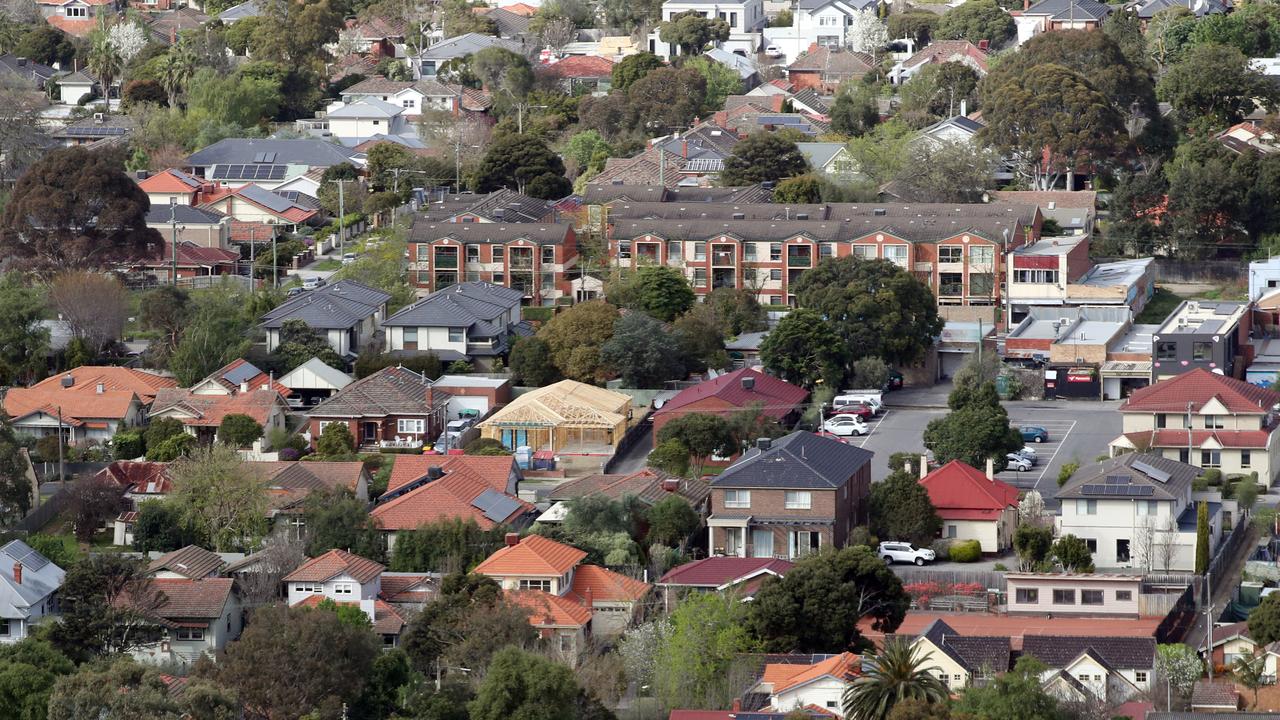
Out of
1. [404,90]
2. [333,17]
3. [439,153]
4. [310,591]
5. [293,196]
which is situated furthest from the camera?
[333,17]

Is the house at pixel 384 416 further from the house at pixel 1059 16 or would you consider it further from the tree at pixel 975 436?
the house at pixel 1059 16

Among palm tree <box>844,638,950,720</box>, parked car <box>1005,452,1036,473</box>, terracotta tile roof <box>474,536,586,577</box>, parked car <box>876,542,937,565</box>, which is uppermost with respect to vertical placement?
palm tree <box>844,638,950,720</box>

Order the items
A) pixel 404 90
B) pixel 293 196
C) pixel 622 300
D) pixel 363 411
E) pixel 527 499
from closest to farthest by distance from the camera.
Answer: pixel 527 499
pixel 363 411
pixel 622 300
pixel 293 196
pixel 404 90

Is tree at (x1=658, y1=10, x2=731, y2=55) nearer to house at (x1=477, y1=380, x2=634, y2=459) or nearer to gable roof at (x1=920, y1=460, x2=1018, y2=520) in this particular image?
house at (x1=477, y1=380, x2=634, y2=459)

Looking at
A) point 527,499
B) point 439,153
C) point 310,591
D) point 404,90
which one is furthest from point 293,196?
point 310,591

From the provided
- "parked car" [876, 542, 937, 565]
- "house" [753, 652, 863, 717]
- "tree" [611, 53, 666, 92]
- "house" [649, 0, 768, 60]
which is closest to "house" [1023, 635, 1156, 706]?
"house" [753, 652, 863, 717]

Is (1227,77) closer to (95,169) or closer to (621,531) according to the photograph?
(95,169)

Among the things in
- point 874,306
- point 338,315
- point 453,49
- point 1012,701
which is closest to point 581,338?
point 338,315
